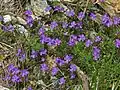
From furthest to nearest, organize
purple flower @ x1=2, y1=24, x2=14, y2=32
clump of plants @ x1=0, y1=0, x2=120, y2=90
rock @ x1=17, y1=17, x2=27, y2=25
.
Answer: rock @ x1=17, y1=17, x2=27, y2=25 → purple flower @ x1=2, y1=24, x2=14, y2=32 → clump of plants @ x1=0, y1=0, x2=120, y2=90

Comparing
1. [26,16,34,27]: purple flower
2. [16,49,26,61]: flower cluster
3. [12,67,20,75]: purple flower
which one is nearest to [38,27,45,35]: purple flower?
[26,16,34,27]: purple flower

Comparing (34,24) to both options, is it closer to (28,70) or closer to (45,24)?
(45,24)

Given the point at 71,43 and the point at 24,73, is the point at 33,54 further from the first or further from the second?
the point at 71,43

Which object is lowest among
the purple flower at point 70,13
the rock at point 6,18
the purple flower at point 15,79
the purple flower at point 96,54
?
the purple flower at point 15,79

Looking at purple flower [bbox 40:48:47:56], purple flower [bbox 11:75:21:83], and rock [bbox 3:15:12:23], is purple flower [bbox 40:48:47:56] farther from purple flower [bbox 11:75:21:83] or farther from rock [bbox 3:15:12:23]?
rock [bbox 3:15:12:23]

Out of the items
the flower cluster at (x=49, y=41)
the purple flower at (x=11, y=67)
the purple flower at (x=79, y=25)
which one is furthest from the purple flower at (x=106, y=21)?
the purple flower at (x=11, y=67)

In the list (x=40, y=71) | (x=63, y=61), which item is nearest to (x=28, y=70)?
(x=40, y=71)

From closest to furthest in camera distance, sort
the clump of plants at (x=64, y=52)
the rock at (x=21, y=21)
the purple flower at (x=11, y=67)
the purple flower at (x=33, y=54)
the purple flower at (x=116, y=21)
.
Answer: the clump of plants at (x=64, y=52) < the purple flower at (x=11, y=67) < the purple flower at (x=33, y=54) < the purple flower at (x=116, y=21) < the rock at (x=21, y=21)

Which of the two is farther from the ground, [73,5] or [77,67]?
[73,5]

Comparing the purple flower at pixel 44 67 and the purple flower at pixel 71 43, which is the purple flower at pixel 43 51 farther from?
the purple flower at pixel 71 43
